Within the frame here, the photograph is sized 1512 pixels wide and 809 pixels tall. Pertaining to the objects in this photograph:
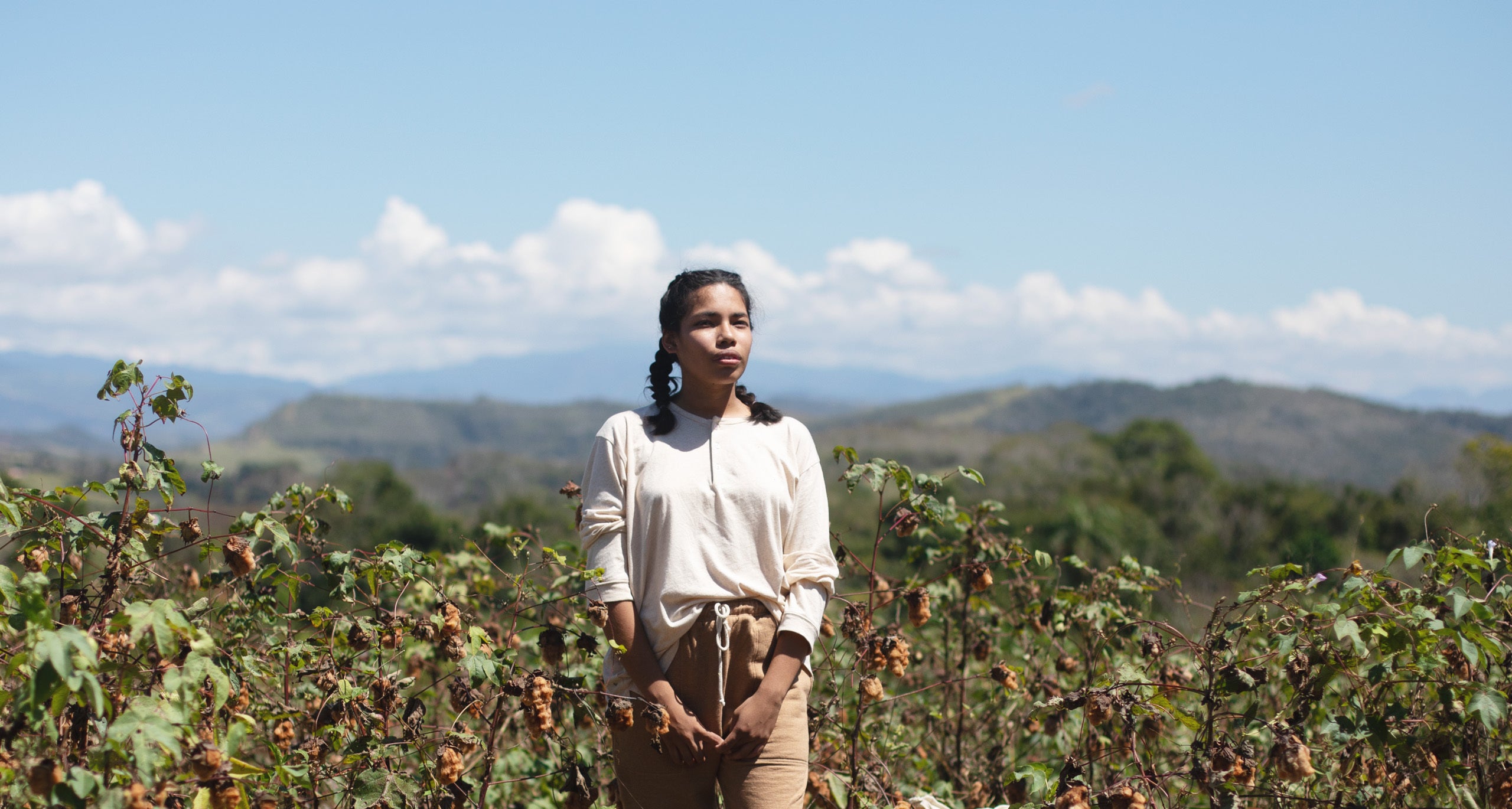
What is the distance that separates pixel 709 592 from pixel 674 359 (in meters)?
0.72

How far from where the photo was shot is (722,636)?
8.92ft

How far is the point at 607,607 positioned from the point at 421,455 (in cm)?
20263

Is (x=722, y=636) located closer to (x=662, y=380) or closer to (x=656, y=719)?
(x=656, y=719)

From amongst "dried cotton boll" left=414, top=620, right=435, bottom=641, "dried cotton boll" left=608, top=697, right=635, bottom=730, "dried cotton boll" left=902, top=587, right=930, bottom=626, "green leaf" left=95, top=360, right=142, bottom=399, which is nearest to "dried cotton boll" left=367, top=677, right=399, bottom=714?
"dried cotton boll" left=414, top=620, right=435, bottom=641

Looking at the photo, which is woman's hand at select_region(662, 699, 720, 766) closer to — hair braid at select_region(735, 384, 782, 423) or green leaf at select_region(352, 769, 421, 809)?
green leaf at select_region(352, 769, 421, 809)

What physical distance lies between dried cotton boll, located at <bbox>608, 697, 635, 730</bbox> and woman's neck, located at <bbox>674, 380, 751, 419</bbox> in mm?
791

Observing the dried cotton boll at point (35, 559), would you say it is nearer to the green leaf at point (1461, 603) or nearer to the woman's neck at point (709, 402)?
the woman's neck at point (709, 402)

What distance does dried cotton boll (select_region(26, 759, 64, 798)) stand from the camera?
1937 millimetres

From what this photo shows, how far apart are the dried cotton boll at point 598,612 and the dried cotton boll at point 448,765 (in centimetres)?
44

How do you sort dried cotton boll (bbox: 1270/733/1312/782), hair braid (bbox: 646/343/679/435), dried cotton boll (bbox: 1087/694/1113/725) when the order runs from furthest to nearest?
Answer: hair braid (bbox: 646/343/679/435) < dried cotton boll (bbox: 1087/694/1113/725) < dried cotton boll (bbox: 1270/733/1312/782)

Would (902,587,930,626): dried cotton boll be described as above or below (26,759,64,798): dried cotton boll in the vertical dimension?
above

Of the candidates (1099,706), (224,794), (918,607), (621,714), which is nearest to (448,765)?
(621,714)

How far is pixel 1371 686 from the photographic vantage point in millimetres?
2871

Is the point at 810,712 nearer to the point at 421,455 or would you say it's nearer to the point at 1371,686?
the point at 1371,686
